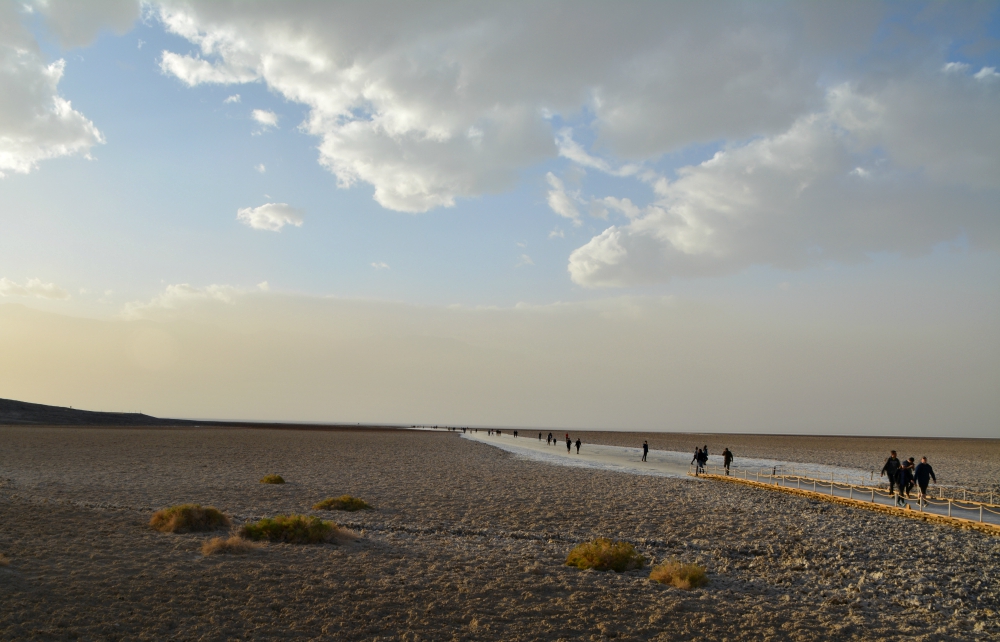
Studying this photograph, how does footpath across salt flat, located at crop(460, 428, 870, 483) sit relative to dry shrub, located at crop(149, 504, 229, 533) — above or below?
below

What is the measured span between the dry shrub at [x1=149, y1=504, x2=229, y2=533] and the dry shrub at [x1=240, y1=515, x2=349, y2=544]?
3.32 feet

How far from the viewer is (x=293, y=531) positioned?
13.0 m

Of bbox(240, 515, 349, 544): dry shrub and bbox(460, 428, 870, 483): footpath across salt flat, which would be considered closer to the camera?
bbox(240, 515, 349, 544): dry shrub

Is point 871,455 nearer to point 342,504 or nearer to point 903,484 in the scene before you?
point 903,484

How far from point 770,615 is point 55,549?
1262 centimetres

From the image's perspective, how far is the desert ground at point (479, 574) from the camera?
831cm

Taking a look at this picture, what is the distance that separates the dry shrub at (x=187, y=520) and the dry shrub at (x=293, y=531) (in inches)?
39.8

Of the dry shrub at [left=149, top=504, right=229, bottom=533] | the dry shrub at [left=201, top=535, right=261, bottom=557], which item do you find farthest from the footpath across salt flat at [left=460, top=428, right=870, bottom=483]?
the dry shrub at [left=149, top=504, right=229, bottom=533]

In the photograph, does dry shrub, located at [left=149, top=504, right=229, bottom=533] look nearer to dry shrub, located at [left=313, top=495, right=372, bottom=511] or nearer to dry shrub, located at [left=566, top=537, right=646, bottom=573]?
dry shrub, located at [left=313, top=495, right=372, bottom=511]

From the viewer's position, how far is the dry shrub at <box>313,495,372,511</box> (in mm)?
17922

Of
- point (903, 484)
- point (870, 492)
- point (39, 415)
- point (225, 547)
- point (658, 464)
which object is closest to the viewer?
point (225, 547)

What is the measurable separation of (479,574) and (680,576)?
3.77 m

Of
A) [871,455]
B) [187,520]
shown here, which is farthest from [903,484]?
[871,455]

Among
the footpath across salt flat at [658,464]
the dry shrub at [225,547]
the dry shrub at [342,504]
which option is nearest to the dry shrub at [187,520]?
the dry shrub at [225,547]
